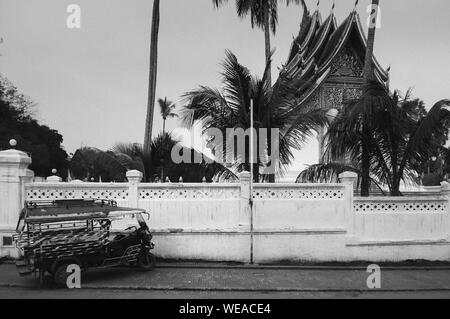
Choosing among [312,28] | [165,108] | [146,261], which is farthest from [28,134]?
[146,261]

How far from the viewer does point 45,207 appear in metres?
7.49

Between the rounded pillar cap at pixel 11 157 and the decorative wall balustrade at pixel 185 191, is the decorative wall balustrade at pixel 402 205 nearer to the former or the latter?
the decorative wall balustrade at pixel 185 191

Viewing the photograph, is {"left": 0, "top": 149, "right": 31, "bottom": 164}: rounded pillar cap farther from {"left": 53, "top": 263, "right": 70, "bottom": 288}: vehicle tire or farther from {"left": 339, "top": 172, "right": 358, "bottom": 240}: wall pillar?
{"left": 339, "top": 172, "right": 358, "bottom": 240}: wall pillar

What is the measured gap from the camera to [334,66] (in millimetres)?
19422

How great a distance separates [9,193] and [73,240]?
2.48 metres

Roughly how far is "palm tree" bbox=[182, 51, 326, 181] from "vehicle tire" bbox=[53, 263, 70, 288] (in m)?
4.96

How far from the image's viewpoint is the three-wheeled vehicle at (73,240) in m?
7.01

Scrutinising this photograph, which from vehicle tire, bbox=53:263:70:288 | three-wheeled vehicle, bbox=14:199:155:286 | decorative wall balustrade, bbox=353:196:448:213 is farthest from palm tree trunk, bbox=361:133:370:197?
vehicle tire, bbox=53:263:70:288

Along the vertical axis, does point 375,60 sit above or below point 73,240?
above

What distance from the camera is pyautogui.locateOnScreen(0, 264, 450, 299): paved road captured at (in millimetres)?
6945

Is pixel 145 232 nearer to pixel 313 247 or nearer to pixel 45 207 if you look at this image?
pixel 45 207

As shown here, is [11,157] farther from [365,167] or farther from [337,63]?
[337,63]

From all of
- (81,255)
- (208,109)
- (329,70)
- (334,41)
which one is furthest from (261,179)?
(334,41)
